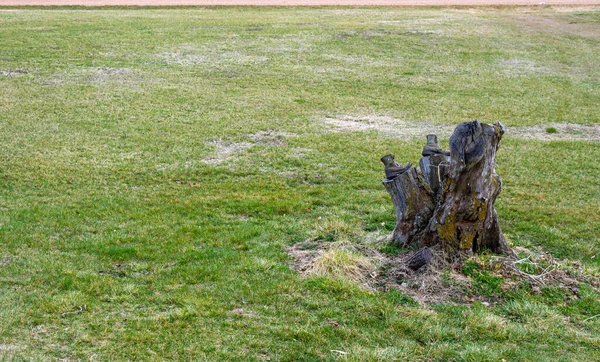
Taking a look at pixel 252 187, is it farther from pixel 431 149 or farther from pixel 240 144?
pixel 431 149

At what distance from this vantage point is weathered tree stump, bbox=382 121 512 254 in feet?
21.2

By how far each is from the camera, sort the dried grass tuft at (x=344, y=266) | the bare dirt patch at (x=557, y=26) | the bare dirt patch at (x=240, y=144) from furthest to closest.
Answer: the bare dirt patch at (x=557, y=26), the bare dirt patch at (x=240, y=144), the dried grass tuft at (x=344, y=266)

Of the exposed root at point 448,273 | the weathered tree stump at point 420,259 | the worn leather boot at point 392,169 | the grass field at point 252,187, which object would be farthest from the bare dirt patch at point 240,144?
the weathered tree stump at point 420,259

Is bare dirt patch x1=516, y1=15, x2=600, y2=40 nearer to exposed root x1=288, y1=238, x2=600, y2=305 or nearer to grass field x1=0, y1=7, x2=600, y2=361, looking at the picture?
grass field x1=0, y1=7, x2=600, y2=361

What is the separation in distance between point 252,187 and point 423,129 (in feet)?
Answer: 17.3

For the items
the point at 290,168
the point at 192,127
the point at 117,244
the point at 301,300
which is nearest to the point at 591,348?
the point at 301,300

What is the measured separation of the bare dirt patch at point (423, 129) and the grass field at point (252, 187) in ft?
0.36

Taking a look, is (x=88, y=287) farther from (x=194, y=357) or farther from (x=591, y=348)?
(x=591, y=348)

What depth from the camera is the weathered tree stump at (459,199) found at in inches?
255

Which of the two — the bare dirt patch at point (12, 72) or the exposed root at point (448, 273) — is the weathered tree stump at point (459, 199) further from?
the bare dirt patch at point (12, 72)

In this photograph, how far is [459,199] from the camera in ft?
21.5

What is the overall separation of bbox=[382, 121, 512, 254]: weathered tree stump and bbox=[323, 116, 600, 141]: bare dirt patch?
6104mm

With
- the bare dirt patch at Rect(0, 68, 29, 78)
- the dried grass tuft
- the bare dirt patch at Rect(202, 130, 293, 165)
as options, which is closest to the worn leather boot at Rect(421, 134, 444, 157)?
the dried grass tuft

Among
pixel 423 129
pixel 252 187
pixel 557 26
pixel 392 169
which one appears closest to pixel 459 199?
pixel 392 169
